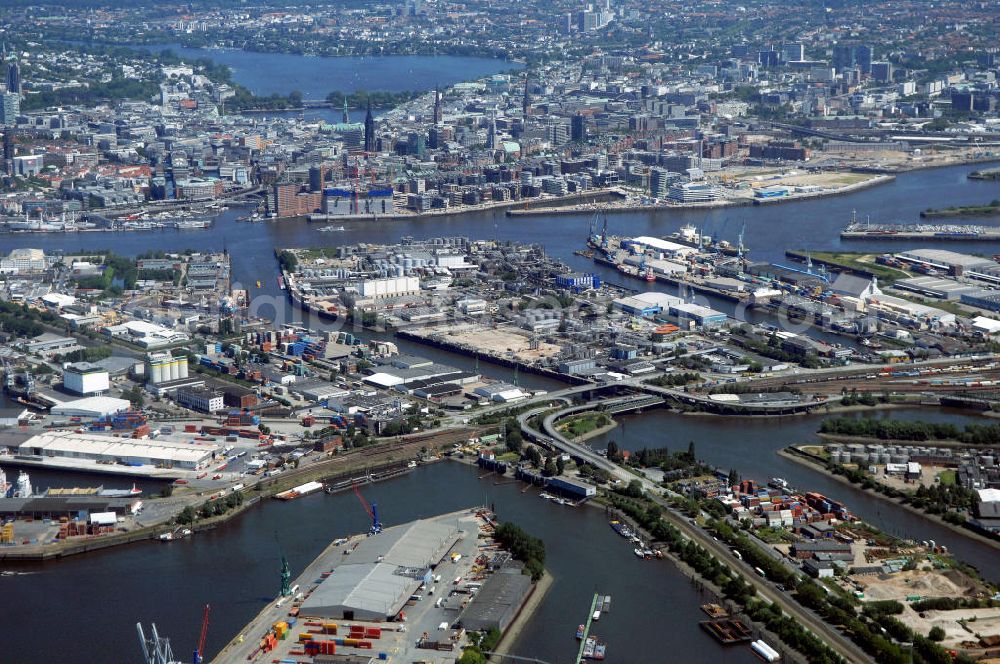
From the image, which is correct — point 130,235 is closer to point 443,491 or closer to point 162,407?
point 162,407

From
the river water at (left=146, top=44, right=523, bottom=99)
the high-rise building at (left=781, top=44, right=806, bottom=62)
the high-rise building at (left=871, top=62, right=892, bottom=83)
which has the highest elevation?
the high-rise building at (left=781, top=44, right=806, bottom=62)

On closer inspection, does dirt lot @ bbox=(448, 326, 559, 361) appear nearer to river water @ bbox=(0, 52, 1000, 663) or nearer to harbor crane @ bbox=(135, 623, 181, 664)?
river water @ bbox=(0, 52, 1000, 663)

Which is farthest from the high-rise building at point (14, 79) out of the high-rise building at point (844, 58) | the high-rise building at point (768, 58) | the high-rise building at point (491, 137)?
the high-rise building at point (844, 58)

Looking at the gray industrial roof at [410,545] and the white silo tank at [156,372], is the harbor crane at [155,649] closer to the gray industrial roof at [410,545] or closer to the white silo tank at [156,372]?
the gray industrial roof at [410,545]

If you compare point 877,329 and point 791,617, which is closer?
point 791,617

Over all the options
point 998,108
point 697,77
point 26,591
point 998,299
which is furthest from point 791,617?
point 697,77

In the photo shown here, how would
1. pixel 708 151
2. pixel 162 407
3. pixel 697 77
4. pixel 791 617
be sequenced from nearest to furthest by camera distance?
1. pixel 791 617
2. pixel 162 407
3. pixel 708 151
4. pixel 697 77

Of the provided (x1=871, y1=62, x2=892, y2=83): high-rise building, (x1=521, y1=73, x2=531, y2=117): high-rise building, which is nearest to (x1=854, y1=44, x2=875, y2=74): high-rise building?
(x1=871, y1=62, x2=892, y2=83): high-rise building
